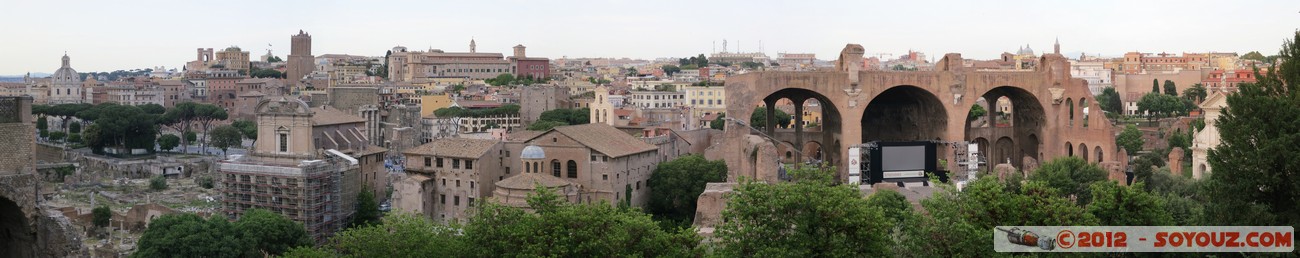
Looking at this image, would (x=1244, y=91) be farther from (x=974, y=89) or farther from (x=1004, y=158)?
(x=1004, y=158)

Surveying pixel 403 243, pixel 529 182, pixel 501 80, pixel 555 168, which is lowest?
pixel 403 243

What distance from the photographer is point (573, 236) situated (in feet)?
75.9

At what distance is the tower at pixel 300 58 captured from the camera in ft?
476

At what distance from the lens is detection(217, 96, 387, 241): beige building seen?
140 feet

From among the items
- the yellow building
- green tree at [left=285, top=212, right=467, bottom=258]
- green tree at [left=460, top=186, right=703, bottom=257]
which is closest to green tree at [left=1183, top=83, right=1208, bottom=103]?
the yellow building

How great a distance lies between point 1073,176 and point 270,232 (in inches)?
1018

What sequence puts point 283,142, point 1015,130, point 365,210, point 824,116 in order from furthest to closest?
point 1015,130
point 824,116
point 283,142
point 365,210

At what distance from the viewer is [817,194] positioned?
68.8ft

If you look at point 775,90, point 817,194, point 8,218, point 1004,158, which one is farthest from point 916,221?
point 1004,158

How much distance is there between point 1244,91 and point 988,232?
4352 millimetres

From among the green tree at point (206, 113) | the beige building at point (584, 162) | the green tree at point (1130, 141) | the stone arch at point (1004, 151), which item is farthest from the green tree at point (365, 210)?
the green tree at point (206, 113)

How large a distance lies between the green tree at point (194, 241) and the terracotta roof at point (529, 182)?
8.31m

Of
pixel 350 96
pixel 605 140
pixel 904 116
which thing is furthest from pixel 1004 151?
pixel 350 96

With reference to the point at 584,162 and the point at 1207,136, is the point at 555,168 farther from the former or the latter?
the point at 1207,136
